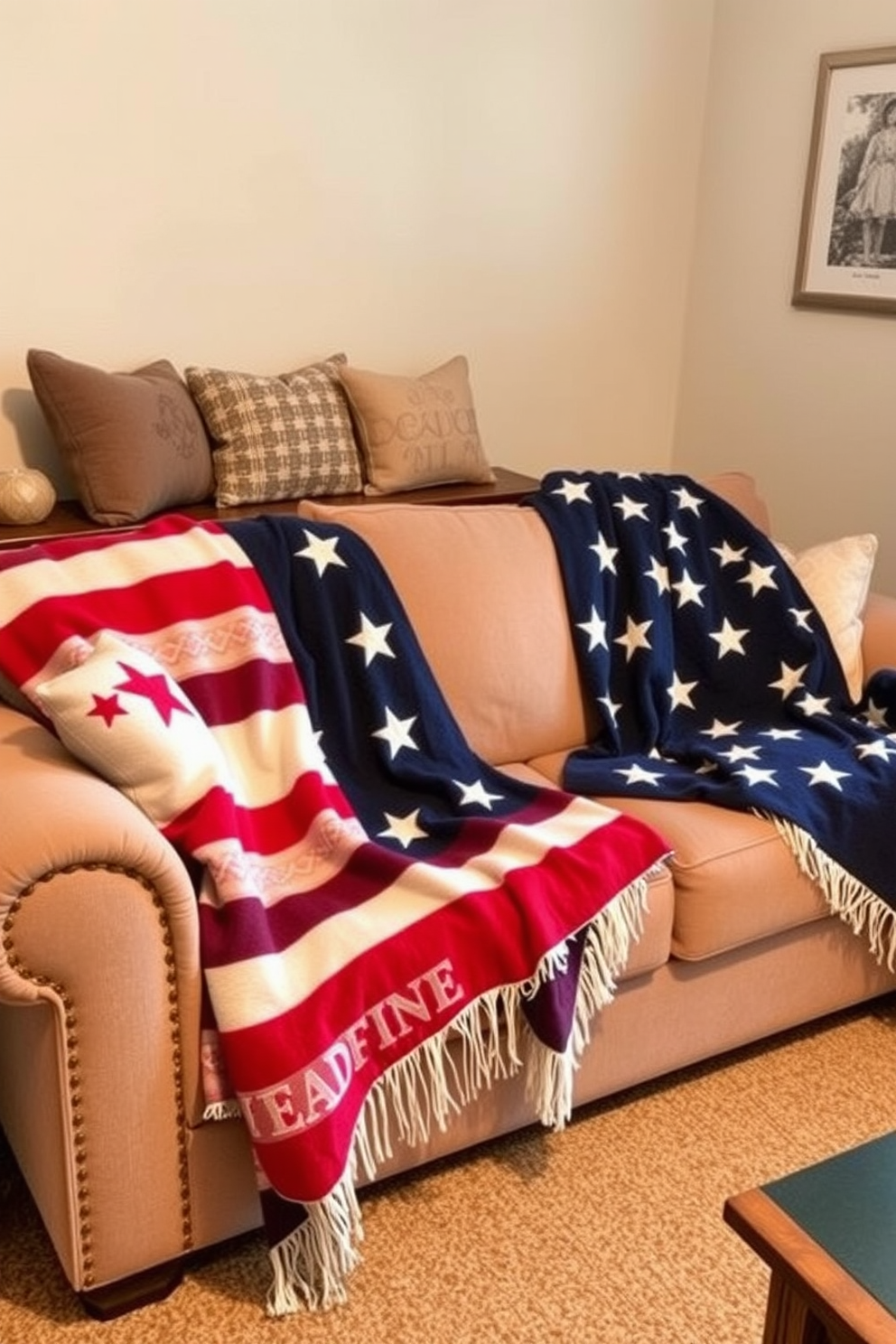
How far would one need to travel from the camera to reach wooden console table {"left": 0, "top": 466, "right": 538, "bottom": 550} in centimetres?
296

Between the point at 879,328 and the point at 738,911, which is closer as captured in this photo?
the point at 738,911

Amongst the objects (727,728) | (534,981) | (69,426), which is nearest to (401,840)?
(534,981)

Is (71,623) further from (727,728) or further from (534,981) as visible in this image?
(727,728)

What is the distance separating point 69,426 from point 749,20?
2.48 m

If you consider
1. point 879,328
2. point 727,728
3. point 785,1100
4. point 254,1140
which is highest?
point 879,328

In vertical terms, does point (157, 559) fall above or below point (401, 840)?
above

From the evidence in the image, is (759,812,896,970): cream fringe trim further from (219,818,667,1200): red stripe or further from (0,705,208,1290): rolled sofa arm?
(0,705,208,1290): rolled sofa arm

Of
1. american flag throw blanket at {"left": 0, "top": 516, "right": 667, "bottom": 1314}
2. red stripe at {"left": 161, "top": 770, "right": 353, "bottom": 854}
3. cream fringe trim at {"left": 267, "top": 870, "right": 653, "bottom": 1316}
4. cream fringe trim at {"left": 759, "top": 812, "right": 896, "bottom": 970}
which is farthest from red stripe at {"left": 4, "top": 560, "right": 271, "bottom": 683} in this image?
cream fringe trim at {"left": 759, "top": 812, "right": 896, "bottom": 970}

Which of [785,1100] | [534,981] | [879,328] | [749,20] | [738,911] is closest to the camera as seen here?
[534,981]

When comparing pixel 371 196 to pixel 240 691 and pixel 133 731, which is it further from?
pixel 133 731

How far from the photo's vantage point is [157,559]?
75.2 inches

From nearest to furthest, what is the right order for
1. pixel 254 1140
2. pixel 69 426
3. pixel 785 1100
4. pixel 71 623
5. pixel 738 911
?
1. pixel 254 1140
2. pixel 71 623
3. pixel 738 911
4. pixel 785 1100
5. pixel 69 426

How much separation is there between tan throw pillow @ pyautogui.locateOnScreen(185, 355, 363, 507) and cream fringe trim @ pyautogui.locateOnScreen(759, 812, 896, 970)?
1.76 metres

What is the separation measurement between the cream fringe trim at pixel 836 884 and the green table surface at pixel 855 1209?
0.68 metres
